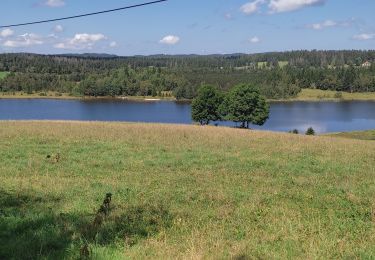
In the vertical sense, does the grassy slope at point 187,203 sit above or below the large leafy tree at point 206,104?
above

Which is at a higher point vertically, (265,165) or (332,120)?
(265,165)

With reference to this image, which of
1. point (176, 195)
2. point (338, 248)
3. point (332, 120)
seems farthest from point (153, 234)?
point (332, 120)

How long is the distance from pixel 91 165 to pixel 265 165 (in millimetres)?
6443

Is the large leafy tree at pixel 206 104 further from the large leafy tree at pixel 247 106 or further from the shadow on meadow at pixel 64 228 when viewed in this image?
the shadow on meadow at pixel 64 228

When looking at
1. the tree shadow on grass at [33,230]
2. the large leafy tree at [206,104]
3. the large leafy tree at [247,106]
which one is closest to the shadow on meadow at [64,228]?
the tree shadow on grass at [33,230]

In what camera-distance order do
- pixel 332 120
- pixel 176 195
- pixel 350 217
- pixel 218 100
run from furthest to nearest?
pixel 332 120 → pixel 218 100 → pixel 176 195 → pixel 350 217

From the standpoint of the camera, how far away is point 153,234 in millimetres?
7918

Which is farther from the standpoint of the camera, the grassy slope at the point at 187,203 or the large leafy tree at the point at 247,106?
the large leafy tree at the point at 247,106

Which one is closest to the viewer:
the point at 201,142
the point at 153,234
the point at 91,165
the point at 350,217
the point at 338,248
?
the point at 338,248

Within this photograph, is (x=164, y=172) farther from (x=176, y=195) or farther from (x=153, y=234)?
(x=153, y=234)

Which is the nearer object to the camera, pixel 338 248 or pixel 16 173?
pixel 338 248

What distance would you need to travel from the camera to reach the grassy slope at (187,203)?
7141 millimetres

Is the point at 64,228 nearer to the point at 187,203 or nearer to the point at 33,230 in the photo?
the point at 33,230

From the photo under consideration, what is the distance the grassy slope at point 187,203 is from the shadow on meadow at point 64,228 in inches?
0.8
